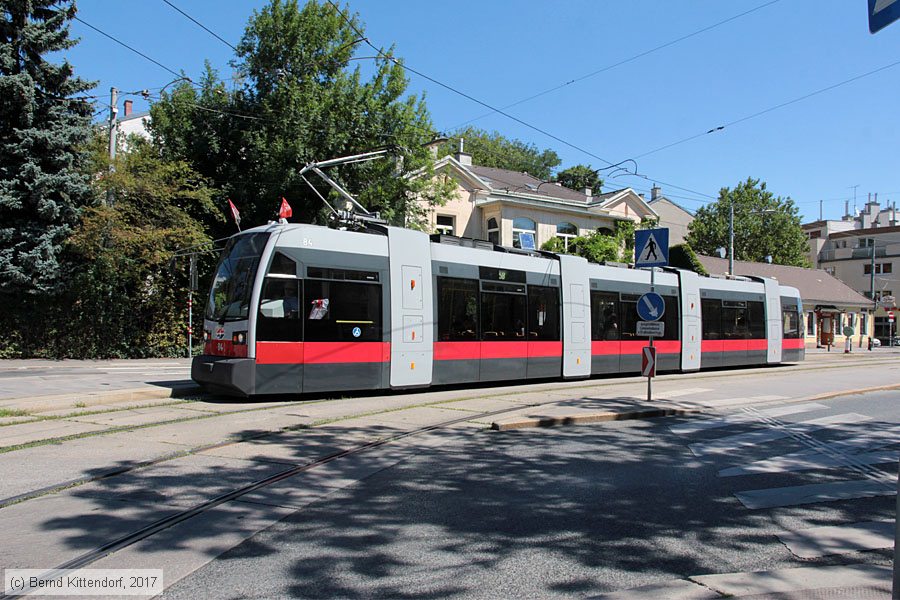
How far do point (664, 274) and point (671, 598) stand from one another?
1718 centimetres

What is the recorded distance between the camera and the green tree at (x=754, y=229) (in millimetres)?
60812

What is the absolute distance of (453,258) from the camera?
14336 mm

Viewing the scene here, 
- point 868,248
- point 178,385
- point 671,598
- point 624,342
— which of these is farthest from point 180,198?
point 868,248

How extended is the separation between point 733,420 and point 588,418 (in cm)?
260

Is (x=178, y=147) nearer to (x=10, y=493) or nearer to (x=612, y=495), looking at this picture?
(x=10, y=493)

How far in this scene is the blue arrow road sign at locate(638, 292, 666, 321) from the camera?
12.8m

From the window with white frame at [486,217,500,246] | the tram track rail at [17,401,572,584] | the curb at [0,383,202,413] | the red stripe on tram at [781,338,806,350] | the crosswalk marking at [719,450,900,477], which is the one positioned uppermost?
the window with white frame at [486,217,500,246]

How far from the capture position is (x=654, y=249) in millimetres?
12531

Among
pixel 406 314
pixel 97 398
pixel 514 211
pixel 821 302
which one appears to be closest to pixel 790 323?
pixel 514 211

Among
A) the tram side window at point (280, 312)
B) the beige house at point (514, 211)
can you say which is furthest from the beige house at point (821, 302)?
the tram side window at point (280, 312)

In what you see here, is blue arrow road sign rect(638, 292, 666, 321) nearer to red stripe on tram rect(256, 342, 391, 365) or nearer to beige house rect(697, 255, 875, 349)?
red stripe on tram rect(256, 342, 391, 365)

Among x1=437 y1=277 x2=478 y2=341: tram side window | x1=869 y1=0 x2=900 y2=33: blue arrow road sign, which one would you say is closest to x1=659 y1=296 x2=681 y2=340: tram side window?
x1=437 y1=277 x2=478 y2=341: tram side window

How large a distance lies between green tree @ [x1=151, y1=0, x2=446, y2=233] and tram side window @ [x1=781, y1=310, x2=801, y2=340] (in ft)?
48.5

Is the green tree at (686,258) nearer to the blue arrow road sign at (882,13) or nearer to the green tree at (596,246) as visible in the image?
the green tree at (596,246)
